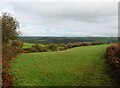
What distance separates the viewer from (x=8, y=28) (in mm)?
42719

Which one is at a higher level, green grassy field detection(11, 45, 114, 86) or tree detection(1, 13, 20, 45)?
tree detection(1, 13, 20, 45)

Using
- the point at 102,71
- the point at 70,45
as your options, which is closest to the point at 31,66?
the point at 102,71

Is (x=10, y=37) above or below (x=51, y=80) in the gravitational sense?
above

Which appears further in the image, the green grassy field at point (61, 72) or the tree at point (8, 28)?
the tree at point (8, 28)

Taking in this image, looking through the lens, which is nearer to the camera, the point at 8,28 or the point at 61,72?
the point at 61,72

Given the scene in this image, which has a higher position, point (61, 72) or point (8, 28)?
point (8, 28)

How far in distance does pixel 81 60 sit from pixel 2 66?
9.21 m

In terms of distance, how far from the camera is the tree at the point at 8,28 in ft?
138

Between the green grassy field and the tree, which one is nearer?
the green grassy field

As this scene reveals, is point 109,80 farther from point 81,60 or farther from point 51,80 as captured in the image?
point 81,60

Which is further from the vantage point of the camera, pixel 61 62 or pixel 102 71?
pixel 61 62

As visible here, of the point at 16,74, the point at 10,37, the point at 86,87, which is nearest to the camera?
the point at 86,87

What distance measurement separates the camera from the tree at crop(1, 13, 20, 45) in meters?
42.2

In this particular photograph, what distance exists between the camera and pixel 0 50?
27203 millimetres
